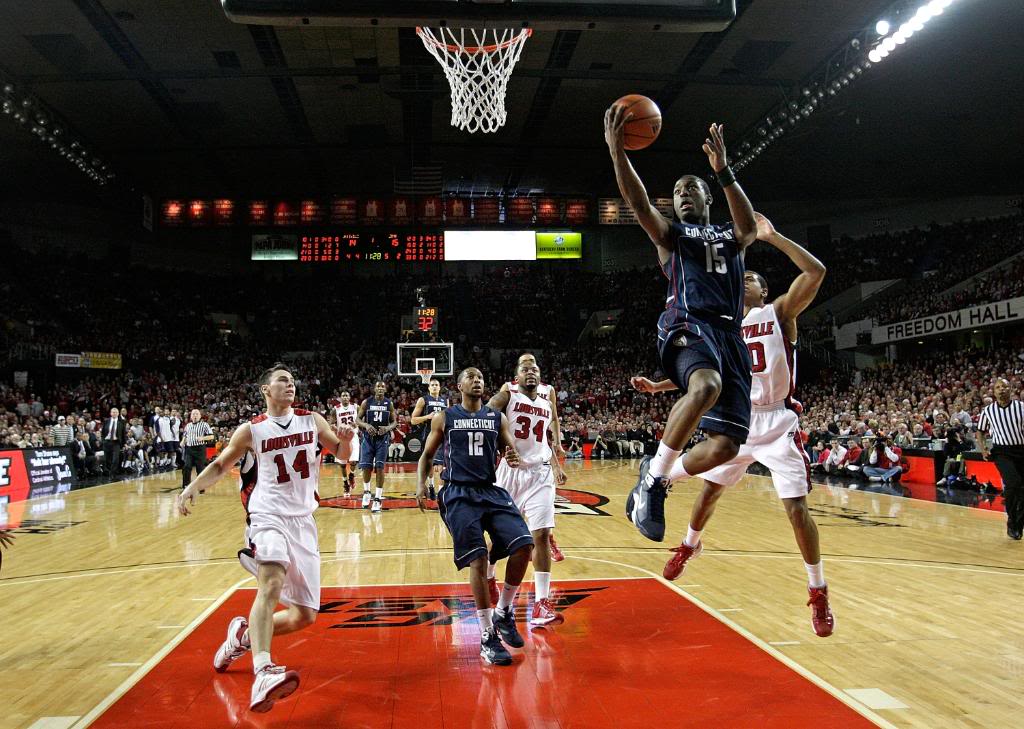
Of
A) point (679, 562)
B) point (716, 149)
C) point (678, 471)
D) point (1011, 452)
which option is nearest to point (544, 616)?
point (679, 562)

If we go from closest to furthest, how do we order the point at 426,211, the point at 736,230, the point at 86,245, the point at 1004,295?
the point at 736,230 → the point at 1004,295 → the point at 426,211 → the point at 86,245

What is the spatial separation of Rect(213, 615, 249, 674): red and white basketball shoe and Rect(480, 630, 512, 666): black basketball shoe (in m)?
1.34

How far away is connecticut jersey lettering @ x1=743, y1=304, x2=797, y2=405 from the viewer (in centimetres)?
422

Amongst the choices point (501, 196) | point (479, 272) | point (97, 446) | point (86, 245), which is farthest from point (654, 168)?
point (86, 245)

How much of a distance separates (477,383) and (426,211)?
22291 mm

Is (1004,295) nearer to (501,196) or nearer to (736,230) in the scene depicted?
(501,196)

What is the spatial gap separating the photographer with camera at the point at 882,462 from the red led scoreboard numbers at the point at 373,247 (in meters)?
16.5

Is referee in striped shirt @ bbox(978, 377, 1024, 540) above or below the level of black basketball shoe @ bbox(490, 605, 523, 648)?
above

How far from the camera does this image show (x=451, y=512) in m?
4.63

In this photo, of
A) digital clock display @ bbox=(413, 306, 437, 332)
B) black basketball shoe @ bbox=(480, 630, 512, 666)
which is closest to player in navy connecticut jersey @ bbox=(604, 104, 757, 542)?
black basketball shoe @ bbox=(480, 630, 512, 666)

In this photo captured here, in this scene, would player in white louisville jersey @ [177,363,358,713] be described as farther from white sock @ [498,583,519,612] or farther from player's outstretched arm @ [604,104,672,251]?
player's outstretched arm @ [604,104,672,251]

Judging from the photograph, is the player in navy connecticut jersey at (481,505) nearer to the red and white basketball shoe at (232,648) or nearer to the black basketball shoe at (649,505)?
the black basketball shoe at (649,505)

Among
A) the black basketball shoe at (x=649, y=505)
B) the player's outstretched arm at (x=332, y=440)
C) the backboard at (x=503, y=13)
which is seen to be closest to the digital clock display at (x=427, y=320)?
the backboard at (x=503, y=13)

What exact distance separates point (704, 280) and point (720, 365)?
46 centimetres
